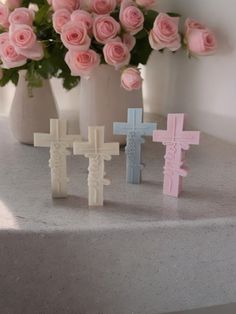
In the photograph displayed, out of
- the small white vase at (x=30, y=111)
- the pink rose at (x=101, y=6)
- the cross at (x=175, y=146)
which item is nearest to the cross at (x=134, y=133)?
the cross at (x=175, y=146)

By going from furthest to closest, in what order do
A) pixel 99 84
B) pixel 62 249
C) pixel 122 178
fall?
pixel 99 84
pixel 122 178
pixel 62 249

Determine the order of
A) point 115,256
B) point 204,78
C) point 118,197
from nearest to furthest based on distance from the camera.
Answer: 1. point 115,256
2. point 118,197
3. point 204,78

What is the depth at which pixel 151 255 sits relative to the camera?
670 millimetres

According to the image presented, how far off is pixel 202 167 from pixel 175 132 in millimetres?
225

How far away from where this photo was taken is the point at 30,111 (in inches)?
42.5

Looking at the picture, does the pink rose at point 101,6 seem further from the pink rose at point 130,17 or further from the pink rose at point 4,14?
the pink rose at point 4,14

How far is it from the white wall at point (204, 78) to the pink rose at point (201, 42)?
0.10m

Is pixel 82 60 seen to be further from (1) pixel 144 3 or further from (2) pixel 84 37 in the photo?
(1) pixel 144 3

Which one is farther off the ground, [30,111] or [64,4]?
[64,4]

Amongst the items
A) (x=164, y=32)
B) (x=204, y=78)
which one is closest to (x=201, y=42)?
(x=164, y=32)

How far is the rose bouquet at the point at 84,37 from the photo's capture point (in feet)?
2.73

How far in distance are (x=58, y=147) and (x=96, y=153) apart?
74 mm

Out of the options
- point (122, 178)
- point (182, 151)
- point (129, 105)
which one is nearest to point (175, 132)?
point (182, 151)

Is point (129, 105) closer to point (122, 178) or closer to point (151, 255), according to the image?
point (122, 178)
